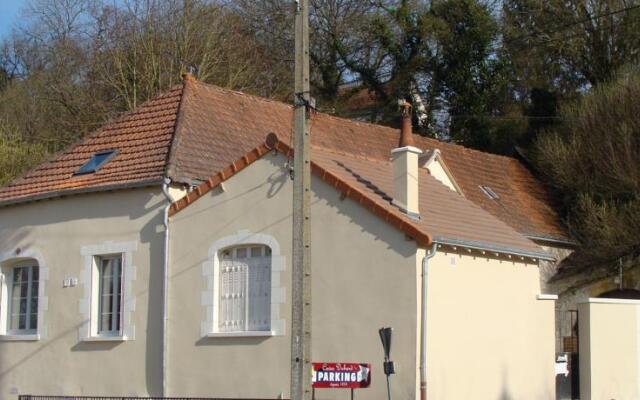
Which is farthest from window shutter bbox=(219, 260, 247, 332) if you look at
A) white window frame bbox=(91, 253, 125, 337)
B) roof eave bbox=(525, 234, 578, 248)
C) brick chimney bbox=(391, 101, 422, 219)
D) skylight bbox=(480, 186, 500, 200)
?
skylight bbox=(480, 186, 500, 200)

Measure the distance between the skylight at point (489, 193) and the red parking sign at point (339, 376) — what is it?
1477 centimetres

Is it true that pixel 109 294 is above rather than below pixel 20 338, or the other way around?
above

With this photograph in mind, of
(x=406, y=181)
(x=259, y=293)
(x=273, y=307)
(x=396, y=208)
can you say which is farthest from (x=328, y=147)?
(x=396, y=208)

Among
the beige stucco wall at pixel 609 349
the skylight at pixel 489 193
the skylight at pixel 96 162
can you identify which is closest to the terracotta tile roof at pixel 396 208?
the beige stucco wall at pixel 609 349

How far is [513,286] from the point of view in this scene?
62.4 ft

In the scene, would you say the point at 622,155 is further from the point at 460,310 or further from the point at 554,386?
the point at 460,310

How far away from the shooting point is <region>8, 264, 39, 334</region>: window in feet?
73.8

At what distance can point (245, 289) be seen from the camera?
62.3ft

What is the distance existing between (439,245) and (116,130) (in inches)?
361

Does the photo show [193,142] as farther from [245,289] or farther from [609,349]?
[609,349]

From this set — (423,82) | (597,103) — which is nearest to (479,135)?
(423,82)

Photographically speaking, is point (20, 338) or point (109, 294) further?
point (20, 338)

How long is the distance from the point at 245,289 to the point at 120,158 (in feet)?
15.6

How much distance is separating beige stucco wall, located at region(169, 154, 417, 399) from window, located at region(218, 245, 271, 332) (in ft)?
1.04
